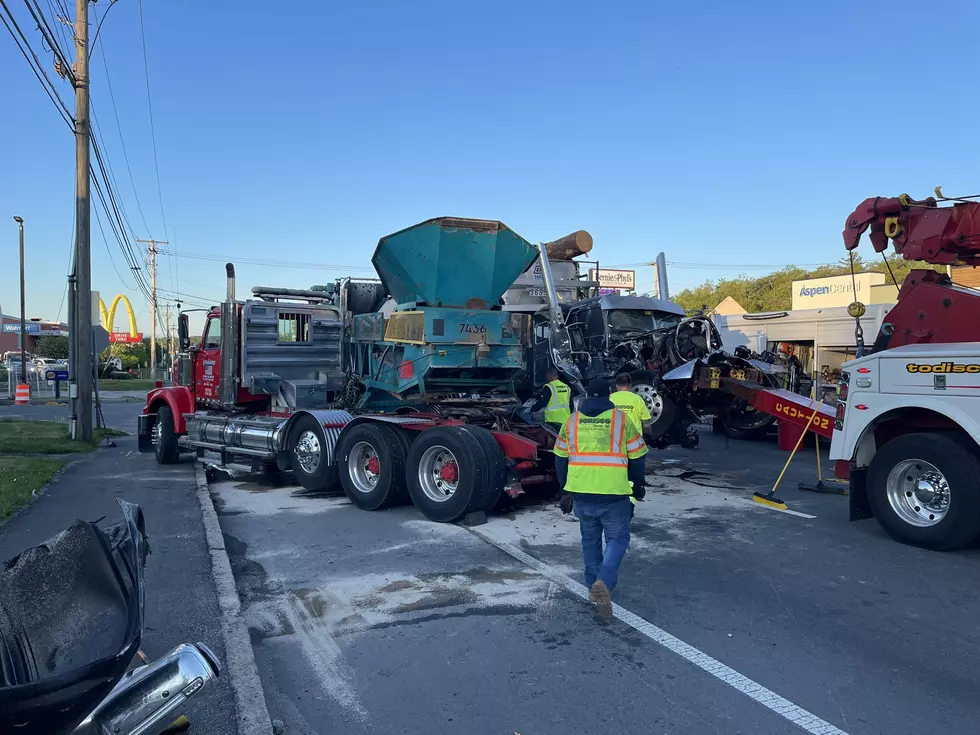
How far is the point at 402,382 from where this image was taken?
30.6 ft

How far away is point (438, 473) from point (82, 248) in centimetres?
1181

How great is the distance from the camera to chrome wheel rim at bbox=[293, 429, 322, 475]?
32.3ft

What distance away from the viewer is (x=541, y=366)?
11820 millimetres

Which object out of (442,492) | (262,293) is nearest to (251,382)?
(262,293)

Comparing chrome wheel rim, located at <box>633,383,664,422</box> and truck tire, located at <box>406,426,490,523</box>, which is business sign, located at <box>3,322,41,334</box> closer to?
chrome wheel rim, located at <box>633,383,664,422</box>

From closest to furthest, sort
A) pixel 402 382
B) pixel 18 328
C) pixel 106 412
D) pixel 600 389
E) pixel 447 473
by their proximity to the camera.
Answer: pixel 600 389 < pixel 447 473 < pixel 402 382 < pixel 106 412 < pixel 18 328

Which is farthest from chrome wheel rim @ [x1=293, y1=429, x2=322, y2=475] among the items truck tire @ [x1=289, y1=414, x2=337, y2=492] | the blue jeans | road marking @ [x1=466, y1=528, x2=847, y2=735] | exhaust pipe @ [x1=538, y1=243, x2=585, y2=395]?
the blue jeans

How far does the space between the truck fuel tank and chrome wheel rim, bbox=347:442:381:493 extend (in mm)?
1866

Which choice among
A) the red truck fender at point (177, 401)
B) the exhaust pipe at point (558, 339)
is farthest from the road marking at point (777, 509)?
the red truck fender at point (177, 401)

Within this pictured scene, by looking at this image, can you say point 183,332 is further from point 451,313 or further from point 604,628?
point 604,628

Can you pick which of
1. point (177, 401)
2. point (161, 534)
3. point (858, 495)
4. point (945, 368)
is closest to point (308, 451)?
point (161, 534)

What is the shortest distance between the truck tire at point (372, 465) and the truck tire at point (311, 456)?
1.37ft

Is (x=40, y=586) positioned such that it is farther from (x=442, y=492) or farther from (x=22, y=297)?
(x=22, y=297)

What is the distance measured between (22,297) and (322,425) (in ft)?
113
